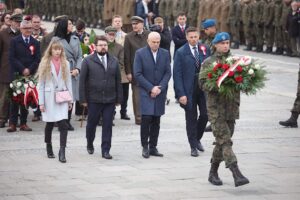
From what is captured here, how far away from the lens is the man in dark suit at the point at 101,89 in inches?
616

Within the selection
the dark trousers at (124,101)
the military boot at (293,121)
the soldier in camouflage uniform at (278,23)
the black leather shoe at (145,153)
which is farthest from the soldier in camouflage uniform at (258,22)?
the black leather shoe at (145,153)

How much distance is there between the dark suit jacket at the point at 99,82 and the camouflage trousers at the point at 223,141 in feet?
8.98

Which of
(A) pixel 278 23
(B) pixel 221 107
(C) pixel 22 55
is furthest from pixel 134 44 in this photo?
(A) pixel 278 23

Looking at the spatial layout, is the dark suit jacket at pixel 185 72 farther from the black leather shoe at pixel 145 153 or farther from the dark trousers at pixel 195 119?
the black leather shoe at pixel 145 153

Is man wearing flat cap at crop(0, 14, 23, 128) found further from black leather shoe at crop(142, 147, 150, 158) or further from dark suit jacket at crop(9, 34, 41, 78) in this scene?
black leather shoe at crop(142, 147, 150, 158)

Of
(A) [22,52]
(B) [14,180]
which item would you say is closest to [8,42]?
(A) [22,52]

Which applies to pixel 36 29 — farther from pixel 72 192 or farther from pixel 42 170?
pixel 72 192

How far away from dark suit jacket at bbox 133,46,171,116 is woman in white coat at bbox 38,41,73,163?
1.06 metres

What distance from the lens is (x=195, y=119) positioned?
52.0ft

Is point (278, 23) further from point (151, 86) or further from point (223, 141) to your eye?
point (223, 141)

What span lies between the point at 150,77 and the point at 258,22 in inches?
814

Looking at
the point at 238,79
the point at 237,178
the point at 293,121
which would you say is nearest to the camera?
the point at 237,178

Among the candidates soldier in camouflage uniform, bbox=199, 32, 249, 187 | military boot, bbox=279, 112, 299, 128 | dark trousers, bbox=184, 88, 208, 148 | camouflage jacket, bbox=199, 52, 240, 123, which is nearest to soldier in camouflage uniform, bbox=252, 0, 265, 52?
military boot, bbox=279, 112, 299, 128

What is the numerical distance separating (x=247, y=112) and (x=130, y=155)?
5646 millimetres
